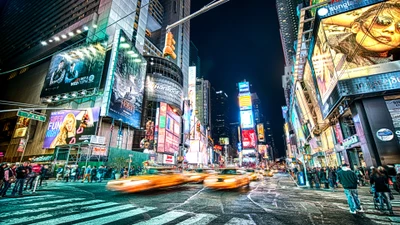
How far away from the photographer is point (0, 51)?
7731cm

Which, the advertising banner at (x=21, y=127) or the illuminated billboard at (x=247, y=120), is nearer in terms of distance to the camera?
the advertising banner at (x=21, y=127)

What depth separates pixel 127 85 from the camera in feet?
126

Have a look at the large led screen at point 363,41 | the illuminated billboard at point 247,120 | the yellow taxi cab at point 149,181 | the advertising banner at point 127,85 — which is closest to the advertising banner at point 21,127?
the advertising banner at point 127,85

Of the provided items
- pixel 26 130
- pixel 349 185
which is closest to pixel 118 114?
pixel 26 130

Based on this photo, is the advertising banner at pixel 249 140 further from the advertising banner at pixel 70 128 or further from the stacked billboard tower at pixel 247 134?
the advertising banner at pixel 70 128

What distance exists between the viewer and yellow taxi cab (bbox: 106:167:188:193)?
1039 cm

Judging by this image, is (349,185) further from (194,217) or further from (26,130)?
(26,130)

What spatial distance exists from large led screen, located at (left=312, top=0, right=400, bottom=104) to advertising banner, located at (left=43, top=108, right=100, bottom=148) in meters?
36.5

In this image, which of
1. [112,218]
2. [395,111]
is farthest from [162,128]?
[112,218]

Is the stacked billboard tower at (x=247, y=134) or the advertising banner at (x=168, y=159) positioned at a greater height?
the stacked billboard tower at (x=247, y=134)

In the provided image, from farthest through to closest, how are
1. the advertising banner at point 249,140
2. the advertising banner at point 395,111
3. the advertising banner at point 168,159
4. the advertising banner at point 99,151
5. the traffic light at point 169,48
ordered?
1. the advertising banner at point 249,140
2. the advertising banner at point 168,159
3. the advertising banner at point 99,151
4. the advertising banner at point 395,111
5. the traffic light at point 169,48

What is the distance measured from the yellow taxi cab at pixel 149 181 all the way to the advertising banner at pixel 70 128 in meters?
24.0

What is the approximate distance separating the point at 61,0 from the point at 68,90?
50506mm

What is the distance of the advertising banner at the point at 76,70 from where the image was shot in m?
35.0
